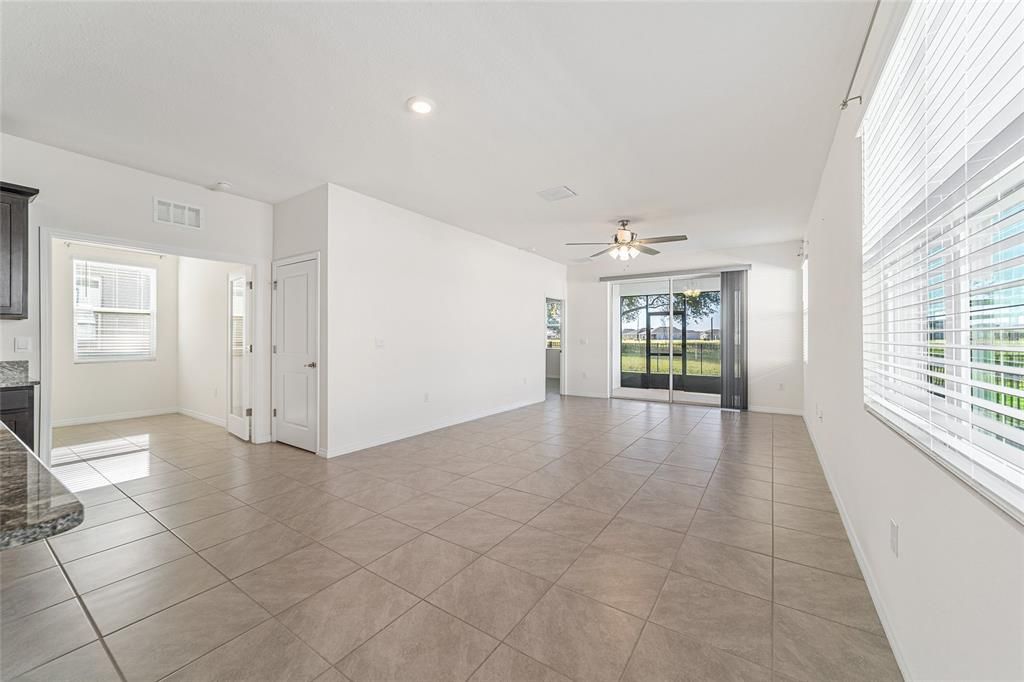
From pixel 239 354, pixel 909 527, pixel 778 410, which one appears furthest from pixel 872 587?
pixel 239 354

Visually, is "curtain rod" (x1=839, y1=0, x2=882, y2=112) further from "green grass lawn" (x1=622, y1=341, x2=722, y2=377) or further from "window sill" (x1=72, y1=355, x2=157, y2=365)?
"window sill" (x1=72, y1=355, x2=157, y2=365)

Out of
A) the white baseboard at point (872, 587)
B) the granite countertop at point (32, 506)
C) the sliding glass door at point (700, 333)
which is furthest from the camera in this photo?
the sliding glass door at point (700, 333)

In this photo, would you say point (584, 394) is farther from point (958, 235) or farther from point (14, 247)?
point (14, 247)

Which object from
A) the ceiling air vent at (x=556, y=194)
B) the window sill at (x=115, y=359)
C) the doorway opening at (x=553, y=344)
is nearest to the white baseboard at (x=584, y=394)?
the doorway opening at (x=553, y=344)

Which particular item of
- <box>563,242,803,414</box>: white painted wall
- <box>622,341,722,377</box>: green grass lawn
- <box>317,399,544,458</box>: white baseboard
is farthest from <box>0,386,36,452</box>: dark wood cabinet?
<box>622,341,722,377</box>: green grass lawn

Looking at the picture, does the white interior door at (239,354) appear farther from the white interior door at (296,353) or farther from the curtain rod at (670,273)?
the curtain rod at (670,273)

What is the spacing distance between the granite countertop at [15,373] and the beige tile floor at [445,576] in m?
0.99

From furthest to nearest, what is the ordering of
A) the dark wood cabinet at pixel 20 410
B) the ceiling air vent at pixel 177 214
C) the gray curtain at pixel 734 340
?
the gray curtain at pixel 734 340 < the ceiling air vent at pixel 177 214 < the dark wood cabinet at pixel 20 410

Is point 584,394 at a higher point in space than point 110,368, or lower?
lower

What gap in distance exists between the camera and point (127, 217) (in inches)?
149

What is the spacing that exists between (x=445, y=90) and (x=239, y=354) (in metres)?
4.30

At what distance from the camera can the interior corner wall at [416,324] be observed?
14.5 ft

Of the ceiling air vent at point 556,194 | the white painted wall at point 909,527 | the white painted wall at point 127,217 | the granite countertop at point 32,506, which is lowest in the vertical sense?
the white painted wall at point 909,527

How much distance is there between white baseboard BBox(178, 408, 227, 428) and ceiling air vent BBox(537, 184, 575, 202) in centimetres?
534
